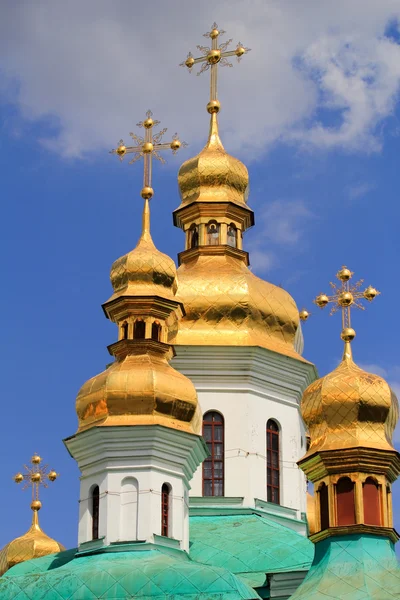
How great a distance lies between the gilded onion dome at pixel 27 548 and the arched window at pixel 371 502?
8.17 m

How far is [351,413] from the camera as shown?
76.8 feet

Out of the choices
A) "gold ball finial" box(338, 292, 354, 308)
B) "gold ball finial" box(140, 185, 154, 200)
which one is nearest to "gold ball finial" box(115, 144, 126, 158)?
"gold ball finial" box(140, 185, 154, 200)

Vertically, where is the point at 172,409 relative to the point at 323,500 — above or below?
above

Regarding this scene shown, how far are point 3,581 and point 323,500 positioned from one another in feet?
16.1

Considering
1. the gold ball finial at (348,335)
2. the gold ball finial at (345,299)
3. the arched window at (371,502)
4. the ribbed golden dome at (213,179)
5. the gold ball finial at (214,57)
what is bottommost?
the arched window at (371,502)

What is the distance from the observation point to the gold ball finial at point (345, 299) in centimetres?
2486

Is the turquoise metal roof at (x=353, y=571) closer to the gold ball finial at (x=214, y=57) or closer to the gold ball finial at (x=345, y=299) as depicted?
the gold ball finial at (x=345, y=299)

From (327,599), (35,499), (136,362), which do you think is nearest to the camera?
(327,599)

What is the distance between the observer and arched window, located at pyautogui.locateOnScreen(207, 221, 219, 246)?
31.4 metres

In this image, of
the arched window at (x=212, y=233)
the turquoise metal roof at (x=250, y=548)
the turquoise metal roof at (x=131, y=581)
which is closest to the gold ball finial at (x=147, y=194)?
the arched window at (x=212, y=233)

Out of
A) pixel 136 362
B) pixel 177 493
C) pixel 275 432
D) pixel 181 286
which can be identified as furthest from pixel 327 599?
pixel 181 286

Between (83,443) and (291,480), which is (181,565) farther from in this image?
(291,480)

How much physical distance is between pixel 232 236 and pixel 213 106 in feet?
10.2

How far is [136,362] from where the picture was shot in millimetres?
25359
